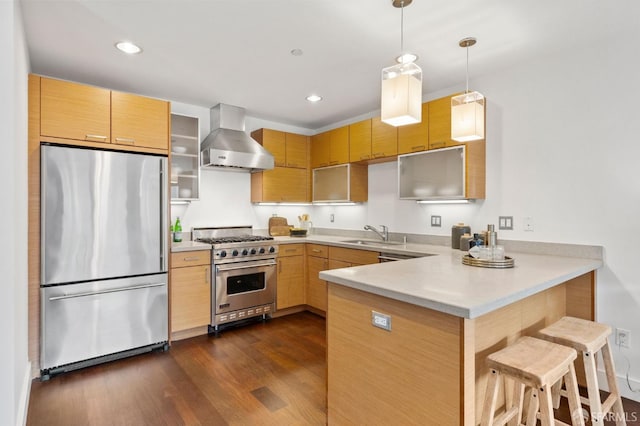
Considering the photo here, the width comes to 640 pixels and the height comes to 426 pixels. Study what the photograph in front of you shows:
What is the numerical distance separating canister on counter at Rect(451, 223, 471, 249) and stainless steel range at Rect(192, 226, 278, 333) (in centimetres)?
193

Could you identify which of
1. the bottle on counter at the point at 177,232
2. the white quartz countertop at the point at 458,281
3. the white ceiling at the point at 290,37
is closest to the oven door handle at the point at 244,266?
the bottle on counter at the point at 177,232

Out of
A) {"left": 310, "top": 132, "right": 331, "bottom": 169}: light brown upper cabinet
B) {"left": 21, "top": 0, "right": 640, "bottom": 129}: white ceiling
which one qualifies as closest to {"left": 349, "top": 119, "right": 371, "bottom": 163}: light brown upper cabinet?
{"left": 310, "top": 132, "right": 331, "bottom": 169}: light brown upper cabinet

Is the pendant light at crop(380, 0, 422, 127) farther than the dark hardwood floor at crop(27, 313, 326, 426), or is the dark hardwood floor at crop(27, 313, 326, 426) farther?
the dark hardwood floor at crop(27, 313, 326, 426)

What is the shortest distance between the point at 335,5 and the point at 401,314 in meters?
1.79

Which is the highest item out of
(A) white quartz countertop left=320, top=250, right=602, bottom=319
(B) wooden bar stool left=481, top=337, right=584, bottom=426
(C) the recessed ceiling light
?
(C) the recessed ceiling light

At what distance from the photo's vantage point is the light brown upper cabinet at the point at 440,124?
3070mm

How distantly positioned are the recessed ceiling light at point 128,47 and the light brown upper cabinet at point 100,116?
48 centimetres

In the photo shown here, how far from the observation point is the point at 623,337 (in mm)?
2359

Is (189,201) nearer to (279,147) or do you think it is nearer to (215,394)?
(279,147)

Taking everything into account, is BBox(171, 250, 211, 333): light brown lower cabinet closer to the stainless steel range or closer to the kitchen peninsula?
the stainless steel range

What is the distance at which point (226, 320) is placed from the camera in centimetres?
353

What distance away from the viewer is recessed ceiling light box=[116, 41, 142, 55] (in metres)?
2.49

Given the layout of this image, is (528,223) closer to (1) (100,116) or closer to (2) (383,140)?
(2) (383,140)

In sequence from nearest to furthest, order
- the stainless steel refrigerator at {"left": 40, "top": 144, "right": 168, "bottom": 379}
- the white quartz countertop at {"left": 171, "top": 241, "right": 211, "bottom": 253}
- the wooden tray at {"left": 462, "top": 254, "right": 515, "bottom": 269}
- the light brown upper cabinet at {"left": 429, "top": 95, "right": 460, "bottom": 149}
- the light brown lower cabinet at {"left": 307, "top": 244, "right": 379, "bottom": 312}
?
1. the wooden tray at {"left": 462, "top": 254, "right": 515, "bottom": 269}
2. the stainless steel refrigerator at {"left": 40, "top": 144, "right": 168, "bottom": 379}
3. the light brown upper cabinet at {"left": 429, "top": 95, "right": 460, "bottom": 149}
4. the white quartz countertop at {"left": 171, "top": 241, "right": 211, "bottom": 253}
5. the light brown lower cabinet at {"left": 307, "top": 244, "right": 379, "bottom": 312}
